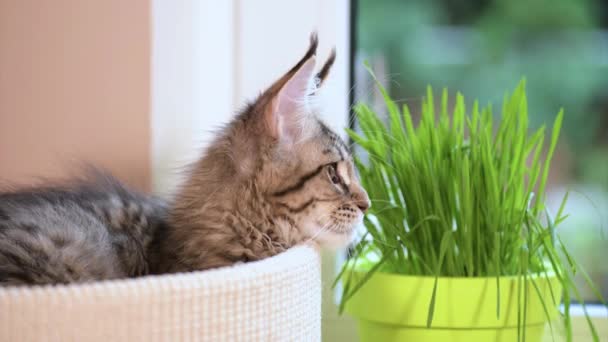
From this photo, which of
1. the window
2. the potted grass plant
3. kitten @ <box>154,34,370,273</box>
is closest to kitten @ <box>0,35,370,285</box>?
kitten @ <box>154,34,370,273</box>

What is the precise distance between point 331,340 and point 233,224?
2.01ft

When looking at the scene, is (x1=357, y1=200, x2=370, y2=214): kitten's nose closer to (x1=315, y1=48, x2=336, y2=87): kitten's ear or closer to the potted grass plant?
the potted grass plant

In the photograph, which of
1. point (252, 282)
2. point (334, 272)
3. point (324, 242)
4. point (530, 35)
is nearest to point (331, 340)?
point (334, 272)

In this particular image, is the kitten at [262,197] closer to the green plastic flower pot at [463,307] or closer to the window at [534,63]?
the green plastic flower pot at [463,307]

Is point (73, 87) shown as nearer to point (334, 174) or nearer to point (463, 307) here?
point (334, 174)

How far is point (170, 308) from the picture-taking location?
0.71 m

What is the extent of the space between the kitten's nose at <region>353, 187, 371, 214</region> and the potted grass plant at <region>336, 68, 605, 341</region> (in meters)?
0.06

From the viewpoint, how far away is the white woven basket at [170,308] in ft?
2.20

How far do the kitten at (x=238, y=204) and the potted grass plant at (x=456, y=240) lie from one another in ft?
0.37

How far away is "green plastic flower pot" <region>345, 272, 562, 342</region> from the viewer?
3.47 feet

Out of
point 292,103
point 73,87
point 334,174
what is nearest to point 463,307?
point 334,174

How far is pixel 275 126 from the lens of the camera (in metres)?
1.00

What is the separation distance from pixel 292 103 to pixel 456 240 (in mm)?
369

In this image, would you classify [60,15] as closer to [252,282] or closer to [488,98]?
[252,282]
